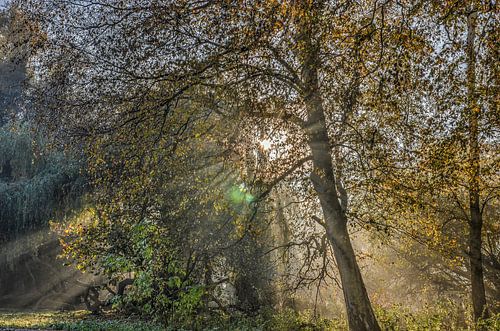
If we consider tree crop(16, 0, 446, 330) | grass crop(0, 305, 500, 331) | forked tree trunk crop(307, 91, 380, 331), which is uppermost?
tree crop(16, 0, 446, 330)

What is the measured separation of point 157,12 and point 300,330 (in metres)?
8.81

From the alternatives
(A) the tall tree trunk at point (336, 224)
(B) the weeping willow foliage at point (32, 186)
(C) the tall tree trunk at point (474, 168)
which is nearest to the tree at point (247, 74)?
(A) the tall tree trunk at point (336, 224)

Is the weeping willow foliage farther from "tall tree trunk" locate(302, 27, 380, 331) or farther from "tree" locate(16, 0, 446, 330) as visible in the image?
"tall tree trunk" locate(302, 27, 380, 331)

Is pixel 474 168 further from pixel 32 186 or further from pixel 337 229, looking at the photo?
pixel 32 186

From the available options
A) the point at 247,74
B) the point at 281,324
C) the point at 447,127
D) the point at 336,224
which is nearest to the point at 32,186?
the point at 281,324

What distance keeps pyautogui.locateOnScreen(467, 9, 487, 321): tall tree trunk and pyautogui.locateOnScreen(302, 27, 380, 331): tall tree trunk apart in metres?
2.28

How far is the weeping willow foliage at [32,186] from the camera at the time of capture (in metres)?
16.2

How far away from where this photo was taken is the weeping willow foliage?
16.2 metres

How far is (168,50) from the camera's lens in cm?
655

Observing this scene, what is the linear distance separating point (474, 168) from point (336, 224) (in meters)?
3.00

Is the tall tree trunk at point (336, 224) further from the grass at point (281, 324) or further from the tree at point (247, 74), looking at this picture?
the grass at point (281, 324)

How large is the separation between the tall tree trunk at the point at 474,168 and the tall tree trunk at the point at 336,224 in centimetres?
228

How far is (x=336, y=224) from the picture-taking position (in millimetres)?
9273

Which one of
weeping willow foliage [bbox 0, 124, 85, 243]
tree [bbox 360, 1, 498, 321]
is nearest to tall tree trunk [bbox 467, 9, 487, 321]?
tree [bbox 360, 1, 498, 321]
